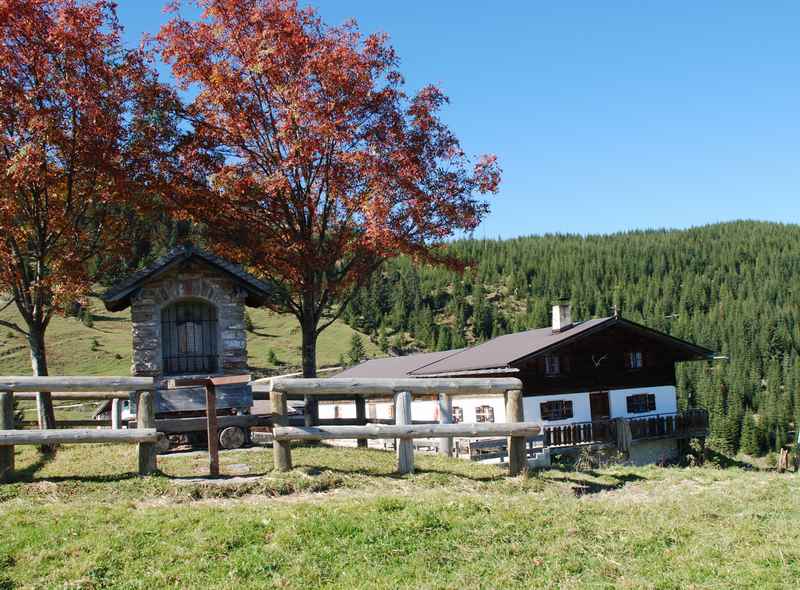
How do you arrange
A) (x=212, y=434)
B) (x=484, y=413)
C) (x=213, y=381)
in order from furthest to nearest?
(x=484, y=413)
(x=213, y=381)
(x=212, y=434)

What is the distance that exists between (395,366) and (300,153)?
29649mm

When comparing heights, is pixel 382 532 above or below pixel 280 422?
below

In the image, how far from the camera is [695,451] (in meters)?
39.2

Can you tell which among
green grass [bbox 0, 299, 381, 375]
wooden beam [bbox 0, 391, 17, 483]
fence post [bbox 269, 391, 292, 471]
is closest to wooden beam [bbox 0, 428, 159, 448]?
wooden beam [bbox 0, 391, 17, 483]

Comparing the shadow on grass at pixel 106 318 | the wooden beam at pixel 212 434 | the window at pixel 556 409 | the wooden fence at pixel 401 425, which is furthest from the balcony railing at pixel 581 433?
the shadow on grass at pixel 106 318

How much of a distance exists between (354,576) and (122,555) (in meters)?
2.48

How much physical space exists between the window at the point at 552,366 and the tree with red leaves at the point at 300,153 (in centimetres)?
2011

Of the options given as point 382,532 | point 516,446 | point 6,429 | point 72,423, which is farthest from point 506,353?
point 382,532

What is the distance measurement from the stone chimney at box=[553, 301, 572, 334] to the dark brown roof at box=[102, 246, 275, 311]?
80.2 feet

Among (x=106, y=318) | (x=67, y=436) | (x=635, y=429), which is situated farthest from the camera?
(x=106, y=318)

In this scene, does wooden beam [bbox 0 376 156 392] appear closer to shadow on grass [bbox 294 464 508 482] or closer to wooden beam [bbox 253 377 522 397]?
wooden beam [bbox 253 377 522 397]

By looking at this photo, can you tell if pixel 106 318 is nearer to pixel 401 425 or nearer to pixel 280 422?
pixel 280 422

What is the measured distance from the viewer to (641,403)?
40156 millimetres

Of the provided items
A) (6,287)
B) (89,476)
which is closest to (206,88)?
(6,287)
